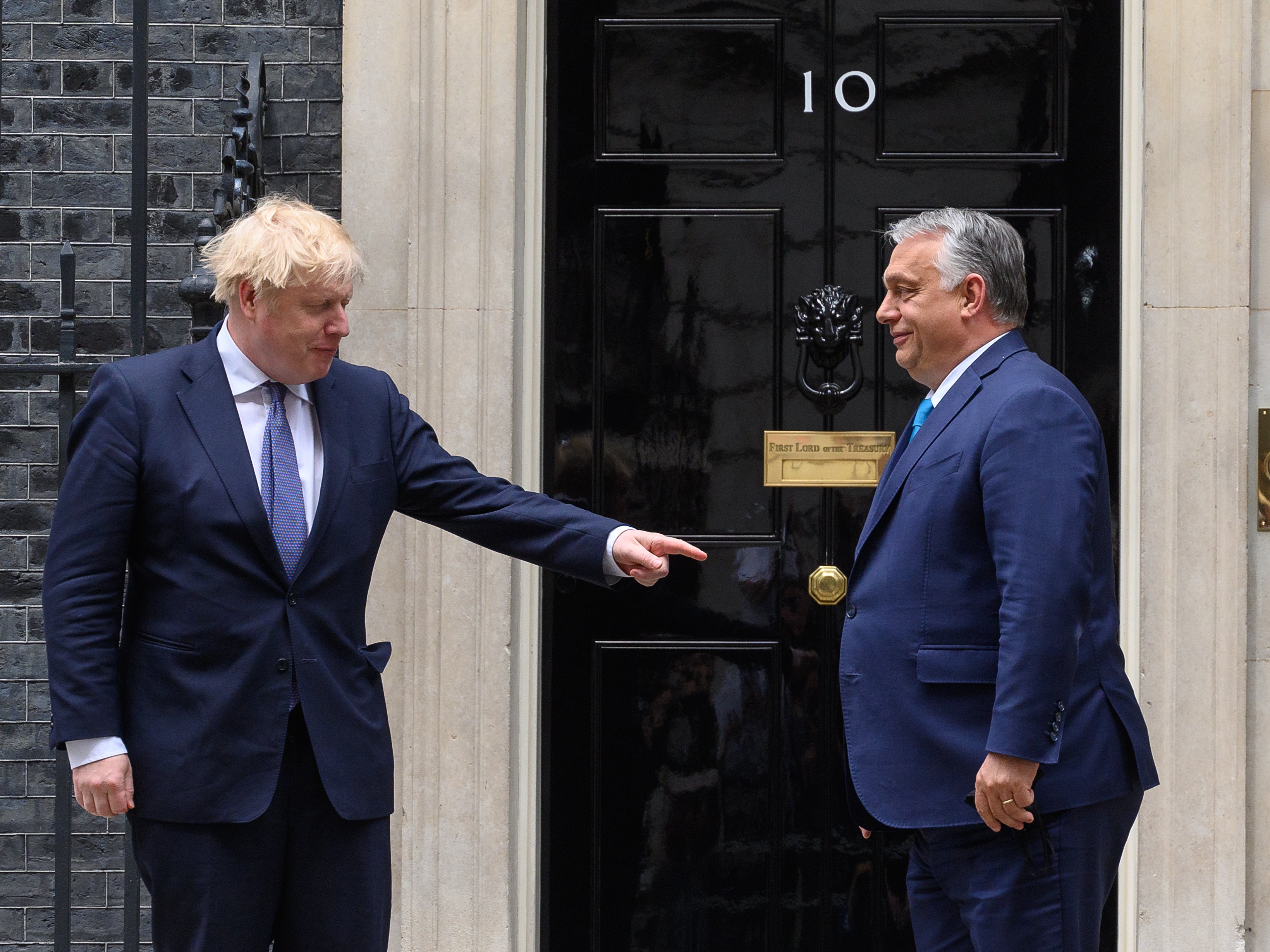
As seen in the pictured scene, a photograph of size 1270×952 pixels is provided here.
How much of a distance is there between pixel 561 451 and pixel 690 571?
51 cm

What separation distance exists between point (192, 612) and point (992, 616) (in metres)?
1.41

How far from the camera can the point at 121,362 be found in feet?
8.08

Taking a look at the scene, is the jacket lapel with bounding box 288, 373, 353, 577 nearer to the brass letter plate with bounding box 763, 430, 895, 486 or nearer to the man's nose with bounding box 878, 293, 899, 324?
the man's nose with bounding box 878, 293, 899, 324

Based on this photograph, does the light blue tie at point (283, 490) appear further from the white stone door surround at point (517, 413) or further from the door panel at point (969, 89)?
the door panel at point (969, 89)

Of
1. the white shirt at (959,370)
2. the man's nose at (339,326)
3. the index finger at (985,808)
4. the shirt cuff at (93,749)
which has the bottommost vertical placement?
the index finger at (985,808)

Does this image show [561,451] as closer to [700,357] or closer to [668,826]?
[700,357]

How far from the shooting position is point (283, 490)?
244cm

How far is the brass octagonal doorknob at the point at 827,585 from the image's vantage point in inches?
152

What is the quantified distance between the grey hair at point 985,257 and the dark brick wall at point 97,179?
1.99 m

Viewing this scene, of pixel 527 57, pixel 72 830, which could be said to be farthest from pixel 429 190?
pixel 72 830

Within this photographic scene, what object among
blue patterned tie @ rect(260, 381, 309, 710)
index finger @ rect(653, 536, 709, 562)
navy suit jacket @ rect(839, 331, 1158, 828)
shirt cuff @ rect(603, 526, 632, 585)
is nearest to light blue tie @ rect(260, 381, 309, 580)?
blue patterned tie @ rect(260, 381, 309, 710)

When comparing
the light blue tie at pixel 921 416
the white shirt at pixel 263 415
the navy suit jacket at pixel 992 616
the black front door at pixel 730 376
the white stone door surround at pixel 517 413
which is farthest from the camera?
the black front door at pixel 730 376

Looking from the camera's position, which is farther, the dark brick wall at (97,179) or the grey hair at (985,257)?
the dark brick wall at (97,179)

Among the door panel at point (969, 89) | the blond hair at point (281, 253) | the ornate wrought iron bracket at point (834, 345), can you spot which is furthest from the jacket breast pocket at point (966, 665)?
the door panel at point (969, 89)
